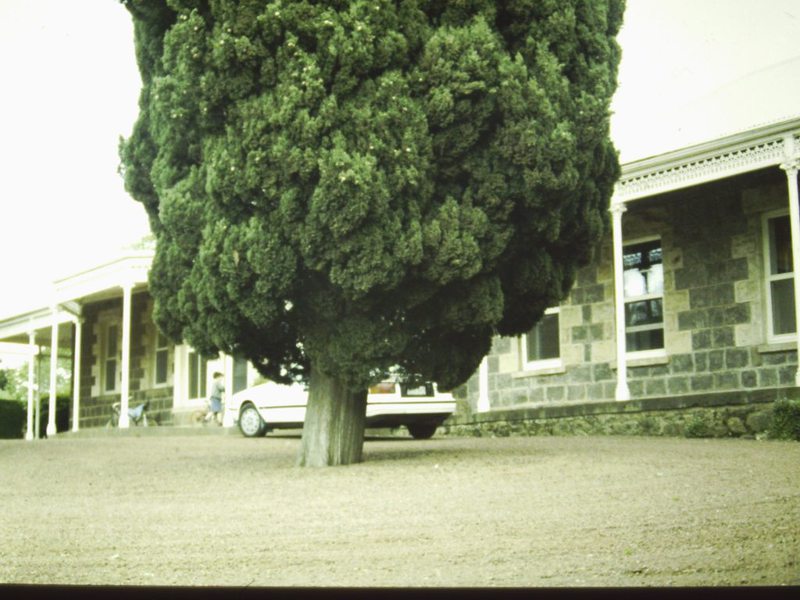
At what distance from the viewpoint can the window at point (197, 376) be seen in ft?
62.4

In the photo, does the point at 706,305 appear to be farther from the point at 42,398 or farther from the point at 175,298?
the point at 42,398

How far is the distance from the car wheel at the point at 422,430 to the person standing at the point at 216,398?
4.24m

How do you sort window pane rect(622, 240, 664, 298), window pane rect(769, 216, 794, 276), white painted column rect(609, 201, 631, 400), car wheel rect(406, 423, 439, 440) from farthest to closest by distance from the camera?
car wheel rect(406, 423, 439, 440) → window pane rect(622, 240, 664, 298) → white painted column rect(609, 201, 631, 400) → window pane rect(769, 216, 794, 276)

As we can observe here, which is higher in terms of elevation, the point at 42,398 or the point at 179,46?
the point at 179,46

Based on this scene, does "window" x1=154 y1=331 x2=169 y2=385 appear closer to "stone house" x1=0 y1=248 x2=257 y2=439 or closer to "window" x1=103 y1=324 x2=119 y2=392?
"stone house" x1=0 y1=248 x2=257 y2=439

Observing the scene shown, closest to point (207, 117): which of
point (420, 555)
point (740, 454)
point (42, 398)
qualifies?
point (420, 555)

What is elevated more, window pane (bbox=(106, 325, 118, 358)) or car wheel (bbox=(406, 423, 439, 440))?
window pane (bbox=(106, 325, 118, 358))

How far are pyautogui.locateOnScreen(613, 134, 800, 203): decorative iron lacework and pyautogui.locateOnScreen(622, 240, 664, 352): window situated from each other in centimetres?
113

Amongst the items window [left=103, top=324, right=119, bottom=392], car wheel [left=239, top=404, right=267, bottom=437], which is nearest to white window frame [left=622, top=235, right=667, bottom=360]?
car wheel [left=239, top=404, right=267, bottom=437]

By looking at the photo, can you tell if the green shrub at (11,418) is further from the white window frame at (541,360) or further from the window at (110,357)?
the white window frame at (541,360)

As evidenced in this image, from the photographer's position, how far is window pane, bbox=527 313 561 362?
14.3m

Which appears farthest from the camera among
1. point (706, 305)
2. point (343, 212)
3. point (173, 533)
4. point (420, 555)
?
point (706, 305)

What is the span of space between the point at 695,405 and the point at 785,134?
108 inches

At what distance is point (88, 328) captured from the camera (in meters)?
21.3
